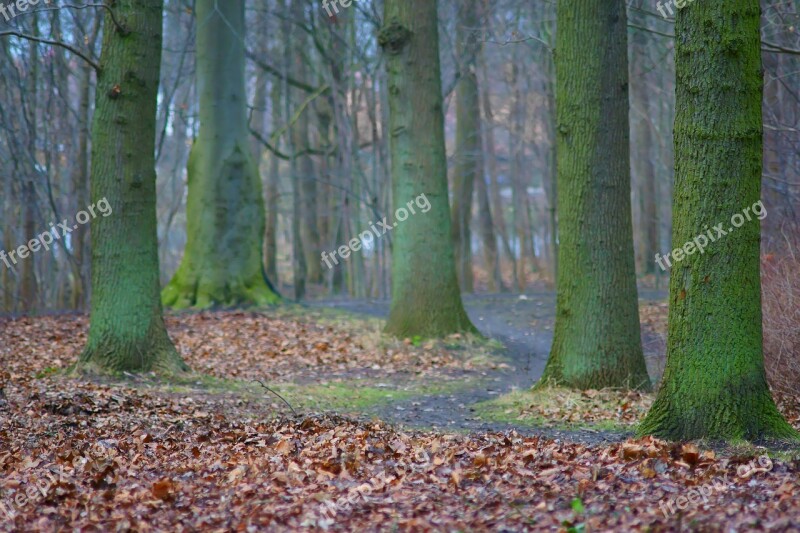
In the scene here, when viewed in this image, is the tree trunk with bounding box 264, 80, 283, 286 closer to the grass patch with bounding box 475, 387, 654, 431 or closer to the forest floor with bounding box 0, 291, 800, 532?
the forest floor with bounding box 0, 291, 800, 532

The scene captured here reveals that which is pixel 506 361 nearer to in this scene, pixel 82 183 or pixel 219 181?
pixel 219 181

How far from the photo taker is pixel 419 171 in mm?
13102

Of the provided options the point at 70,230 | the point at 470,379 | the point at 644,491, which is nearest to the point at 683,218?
the point at 644,491

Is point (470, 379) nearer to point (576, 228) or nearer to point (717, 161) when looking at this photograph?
point (576, 228)

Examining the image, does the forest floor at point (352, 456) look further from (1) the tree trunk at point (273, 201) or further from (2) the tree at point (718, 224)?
(1) the tree trunk at point (273, 201)

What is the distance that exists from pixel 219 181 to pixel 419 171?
502cm

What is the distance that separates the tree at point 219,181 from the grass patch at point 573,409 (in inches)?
341

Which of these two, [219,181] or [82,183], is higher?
[82,183]

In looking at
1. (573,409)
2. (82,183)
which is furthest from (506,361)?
(82,183)

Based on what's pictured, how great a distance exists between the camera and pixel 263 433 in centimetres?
693

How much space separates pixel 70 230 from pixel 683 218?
14.4m

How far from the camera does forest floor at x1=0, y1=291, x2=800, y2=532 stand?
438cm

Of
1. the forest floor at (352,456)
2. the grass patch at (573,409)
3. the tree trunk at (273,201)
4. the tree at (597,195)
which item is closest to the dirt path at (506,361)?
the forest floor at (352,456)

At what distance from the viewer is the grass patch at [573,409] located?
775 centimetres
